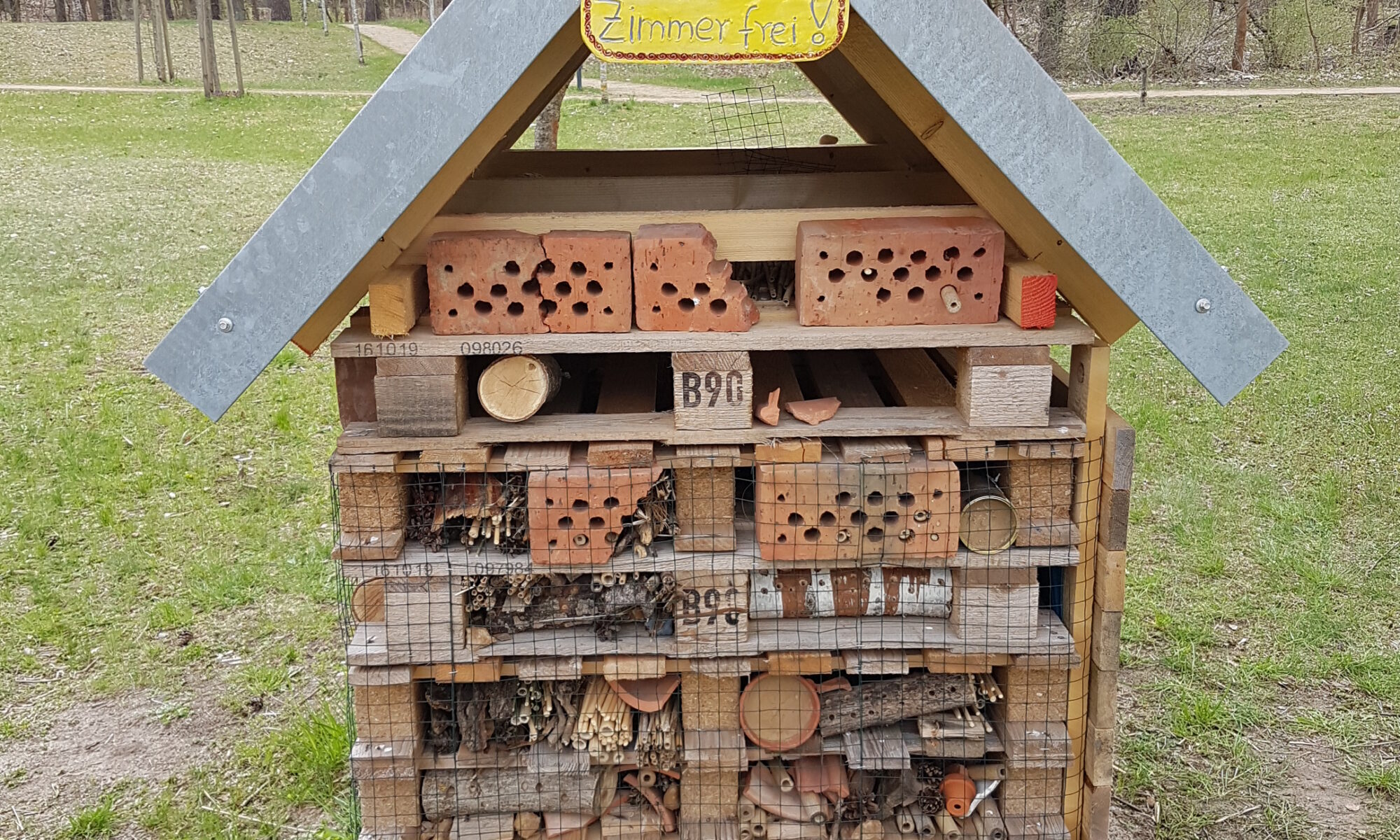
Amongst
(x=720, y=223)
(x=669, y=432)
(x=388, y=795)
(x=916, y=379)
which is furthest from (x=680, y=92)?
(x=388, y=795)

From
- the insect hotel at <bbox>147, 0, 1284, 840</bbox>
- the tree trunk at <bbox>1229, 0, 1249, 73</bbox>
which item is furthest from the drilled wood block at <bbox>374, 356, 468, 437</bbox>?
the tree trunk at <bbox>1229, 0, 1249, 73</bbox>

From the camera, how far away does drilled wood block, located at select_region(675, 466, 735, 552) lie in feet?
10.4

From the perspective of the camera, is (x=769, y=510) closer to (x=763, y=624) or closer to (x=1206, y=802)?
(x=763, y=624)

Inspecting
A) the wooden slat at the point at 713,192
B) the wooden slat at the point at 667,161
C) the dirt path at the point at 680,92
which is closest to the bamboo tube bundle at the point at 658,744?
the wooden slat at the point at 713,192

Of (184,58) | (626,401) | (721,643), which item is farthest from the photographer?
(184,58)

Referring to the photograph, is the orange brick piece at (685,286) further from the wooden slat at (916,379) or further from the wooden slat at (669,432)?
the wooden slat at (916,379)

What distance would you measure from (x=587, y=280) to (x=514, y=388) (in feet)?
1.24

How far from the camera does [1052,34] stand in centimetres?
2595

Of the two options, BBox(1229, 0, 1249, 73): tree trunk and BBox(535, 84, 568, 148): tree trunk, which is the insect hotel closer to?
BBox(535, 84, 568, 148): tree trunk

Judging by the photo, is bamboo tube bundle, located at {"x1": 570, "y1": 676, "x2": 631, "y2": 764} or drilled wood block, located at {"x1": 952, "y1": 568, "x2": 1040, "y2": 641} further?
bamboo tube bundle, located at {"x1": 570, "y1": 676, "x2": 631, "y2": 764}

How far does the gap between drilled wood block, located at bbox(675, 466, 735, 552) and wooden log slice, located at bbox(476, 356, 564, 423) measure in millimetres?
451

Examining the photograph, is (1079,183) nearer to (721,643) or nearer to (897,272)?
(897,272)

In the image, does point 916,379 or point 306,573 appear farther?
point 306,573

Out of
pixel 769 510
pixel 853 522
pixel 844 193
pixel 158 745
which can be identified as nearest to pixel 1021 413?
→ pixel 853 522
